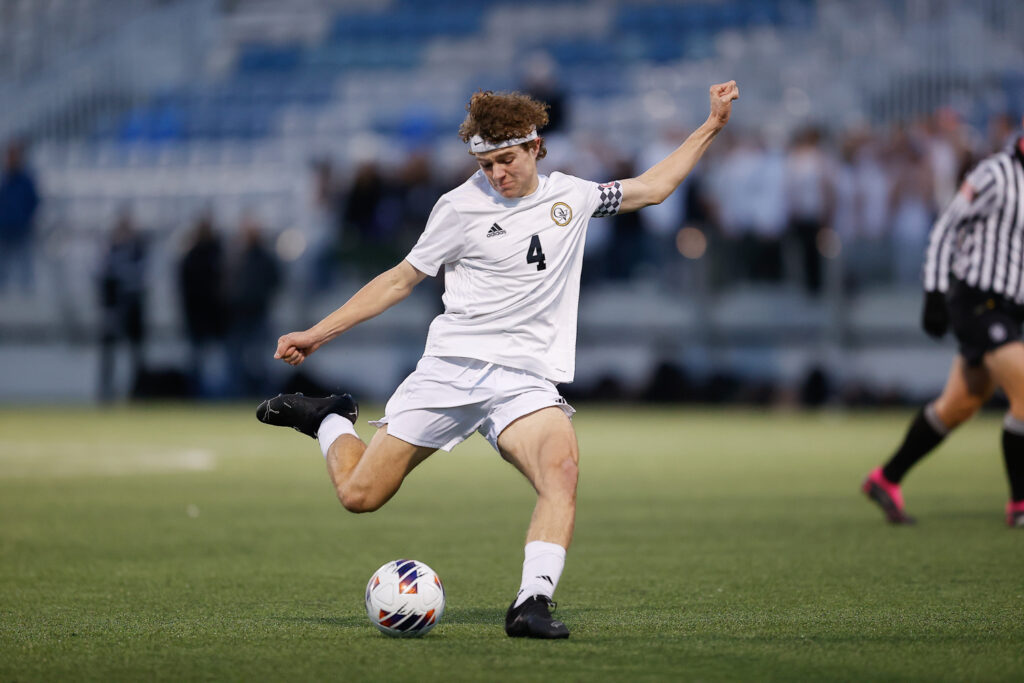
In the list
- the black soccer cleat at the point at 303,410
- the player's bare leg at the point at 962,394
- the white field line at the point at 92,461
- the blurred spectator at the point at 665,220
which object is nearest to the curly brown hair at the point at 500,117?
the black soccer cleat at the point at 303,410

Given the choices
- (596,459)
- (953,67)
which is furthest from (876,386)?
(596,459)

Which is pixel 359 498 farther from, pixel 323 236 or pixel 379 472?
pixel 323 236

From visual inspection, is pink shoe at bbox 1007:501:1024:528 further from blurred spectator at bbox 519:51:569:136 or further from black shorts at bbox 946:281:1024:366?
blurred spectator at bbox 519:51:569:136

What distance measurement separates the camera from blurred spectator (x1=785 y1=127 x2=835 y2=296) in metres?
17.1

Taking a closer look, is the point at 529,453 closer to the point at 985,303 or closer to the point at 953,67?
the point at 985,303

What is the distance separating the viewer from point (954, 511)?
9.02 meters

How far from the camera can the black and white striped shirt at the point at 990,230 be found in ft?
Answer: 27.0

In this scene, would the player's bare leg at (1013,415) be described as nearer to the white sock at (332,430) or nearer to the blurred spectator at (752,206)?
the white sock at (332,430)

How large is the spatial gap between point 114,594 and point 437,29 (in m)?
21.8

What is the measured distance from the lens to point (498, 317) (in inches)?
219

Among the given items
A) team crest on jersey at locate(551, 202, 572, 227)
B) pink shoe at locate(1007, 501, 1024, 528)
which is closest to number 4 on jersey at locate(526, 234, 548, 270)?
team crest on jersey at locate(551, 202, 572, 227)

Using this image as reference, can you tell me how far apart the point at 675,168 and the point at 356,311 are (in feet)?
4.59

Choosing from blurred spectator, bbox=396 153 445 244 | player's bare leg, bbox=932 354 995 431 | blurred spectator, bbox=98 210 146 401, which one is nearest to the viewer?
player's bare leg, bbox=932 354 995 431

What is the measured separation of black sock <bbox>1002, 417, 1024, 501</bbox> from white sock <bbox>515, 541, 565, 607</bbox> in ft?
13.0
